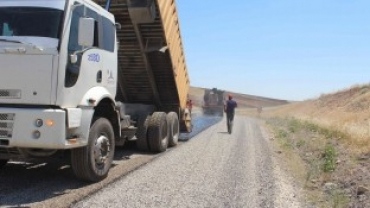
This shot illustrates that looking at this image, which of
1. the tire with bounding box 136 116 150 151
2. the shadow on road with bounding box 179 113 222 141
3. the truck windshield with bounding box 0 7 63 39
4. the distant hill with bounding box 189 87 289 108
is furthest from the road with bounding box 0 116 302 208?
the distant hill with bounding box 189 87 289 108

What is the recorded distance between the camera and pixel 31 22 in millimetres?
6723

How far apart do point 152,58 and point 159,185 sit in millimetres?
4682

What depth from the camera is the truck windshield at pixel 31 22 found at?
21.8 feet

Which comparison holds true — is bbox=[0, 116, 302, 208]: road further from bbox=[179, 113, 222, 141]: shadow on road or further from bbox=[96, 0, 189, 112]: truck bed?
bbox=[179, 113, 222, 141]: shadow on road

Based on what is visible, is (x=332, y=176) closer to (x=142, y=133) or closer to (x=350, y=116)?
(x=142, y=133)

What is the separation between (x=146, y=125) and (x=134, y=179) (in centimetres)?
382

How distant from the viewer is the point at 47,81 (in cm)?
642

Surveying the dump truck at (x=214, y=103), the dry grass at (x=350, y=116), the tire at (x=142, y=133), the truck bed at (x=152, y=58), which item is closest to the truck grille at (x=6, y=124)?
the truck bed at (x=152, y=58)

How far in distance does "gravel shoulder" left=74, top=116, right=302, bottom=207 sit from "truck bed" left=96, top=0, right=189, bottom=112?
1944 millimetres

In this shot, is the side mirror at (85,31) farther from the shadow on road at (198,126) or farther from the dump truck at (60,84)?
the shadow on road at (198,126)

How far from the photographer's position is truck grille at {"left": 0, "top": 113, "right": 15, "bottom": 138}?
6.34 metres

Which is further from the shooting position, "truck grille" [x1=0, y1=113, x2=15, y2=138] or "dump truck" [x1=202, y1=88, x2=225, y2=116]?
"dump truck" [x1=202, y1=88, x2=225, y2=116]

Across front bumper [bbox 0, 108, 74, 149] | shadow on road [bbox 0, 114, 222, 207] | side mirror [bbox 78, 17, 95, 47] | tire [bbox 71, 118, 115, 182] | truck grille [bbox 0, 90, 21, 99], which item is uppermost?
side mirror [bbox 78, 17, 95, 47]

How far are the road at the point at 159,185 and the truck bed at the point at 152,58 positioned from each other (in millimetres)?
2064
